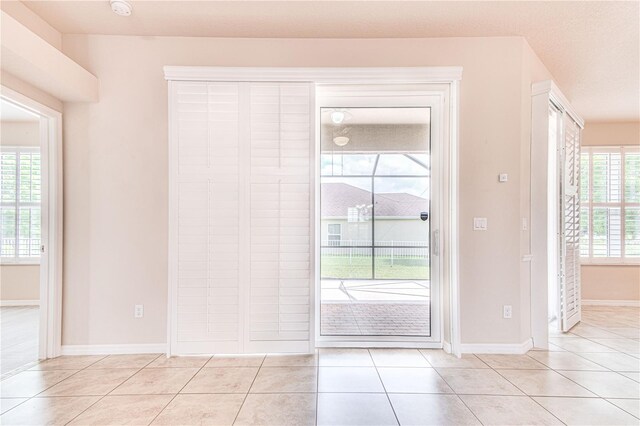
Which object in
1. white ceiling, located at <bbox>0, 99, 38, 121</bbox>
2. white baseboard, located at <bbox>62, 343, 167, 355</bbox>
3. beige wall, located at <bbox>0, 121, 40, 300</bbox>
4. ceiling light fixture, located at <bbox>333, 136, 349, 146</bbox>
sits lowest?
white baseboard, located at <bbox>62, 343, 167, 355</bbox>

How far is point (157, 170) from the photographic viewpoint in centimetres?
279

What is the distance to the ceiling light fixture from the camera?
3.02 meters

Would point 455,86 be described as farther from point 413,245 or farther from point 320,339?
point 320,339

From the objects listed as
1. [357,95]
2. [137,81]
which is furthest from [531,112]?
[137,81]

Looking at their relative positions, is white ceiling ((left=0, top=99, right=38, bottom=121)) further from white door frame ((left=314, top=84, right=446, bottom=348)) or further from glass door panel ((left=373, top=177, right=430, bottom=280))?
glass door panel ((left=373, top=177, right=430, bottom=280))

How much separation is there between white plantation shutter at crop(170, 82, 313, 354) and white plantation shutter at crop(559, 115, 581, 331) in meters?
2.89

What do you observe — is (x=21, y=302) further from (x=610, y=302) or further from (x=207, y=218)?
(x=610, y=302)

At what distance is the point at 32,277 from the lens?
4480 mm

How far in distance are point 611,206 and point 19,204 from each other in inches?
352

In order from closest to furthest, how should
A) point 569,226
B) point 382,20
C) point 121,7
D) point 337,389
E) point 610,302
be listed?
point 337,389
point 121,7
point 382,20
point 569,226
point 610,302

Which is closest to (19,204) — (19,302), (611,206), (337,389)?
(19,302)

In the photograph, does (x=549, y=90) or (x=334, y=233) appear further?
(x=334, y=233)

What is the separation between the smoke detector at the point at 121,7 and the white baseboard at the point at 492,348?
401 centimetres

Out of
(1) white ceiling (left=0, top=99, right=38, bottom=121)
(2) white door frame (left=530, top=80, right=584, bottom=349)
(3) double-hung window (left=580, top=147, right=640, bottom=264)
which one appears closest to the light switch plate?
(2) white door frame (left=530, top=80, right=584, bottom=349)
